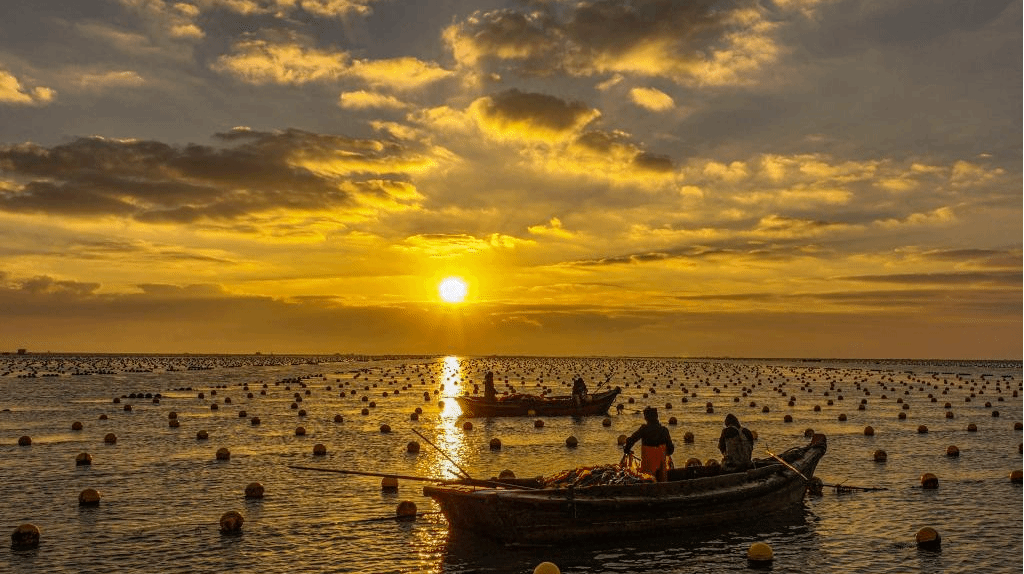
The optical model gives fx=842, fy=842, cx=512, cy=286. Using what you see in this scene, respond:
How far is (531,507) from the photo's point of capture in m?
18.3

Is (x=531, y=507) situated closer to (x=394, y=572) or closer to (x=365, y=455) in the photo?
(x=394, y=572)

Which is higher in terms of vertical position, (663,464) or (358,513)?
(663,464)

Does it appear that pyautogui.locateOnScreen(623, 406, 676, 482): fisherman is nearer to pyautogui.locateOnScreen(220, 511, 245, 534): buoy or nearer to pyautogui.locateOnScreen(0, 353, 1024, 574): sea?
pyautogui.locateOnScreen(0, 353, 1024, 574): sea

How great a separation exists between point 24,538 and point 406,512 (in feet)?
28.6

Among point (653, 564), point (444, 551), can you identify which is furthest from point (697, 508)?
point (444, 551)

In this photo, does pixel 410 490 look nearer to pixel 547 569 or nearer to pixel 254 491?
pixel 254 491

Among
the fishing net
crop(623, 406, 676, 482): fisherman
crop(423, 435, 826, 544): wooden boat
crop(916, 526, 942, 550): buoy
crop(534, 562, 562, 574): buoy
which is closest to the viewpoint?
crop(534, 562, 562, 574): buoy

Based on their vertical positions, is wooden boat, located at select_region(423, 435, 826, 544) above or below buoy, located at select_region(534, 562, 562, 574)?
above

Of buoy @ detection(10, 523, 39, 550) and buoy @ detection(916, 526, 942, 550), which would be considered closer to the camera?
buoy @ detection(10, 523, 39, 550)

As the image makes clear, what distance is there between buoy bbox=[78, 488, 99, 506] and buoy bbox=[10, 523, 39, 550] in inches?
167

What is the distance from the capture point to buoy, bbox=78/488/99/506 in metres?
23.4

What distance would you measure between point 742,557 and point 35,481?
22656 mm

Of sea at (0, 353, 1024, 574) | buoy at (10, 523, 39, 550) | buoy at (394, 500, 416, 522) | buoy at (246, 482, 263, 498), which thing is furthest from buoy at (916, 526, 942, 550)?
buoy at (10, 523, 39, 550)

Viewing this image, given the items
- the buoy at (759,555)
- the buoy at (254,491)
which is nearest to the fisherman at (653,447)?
the buoy at (759,555)
